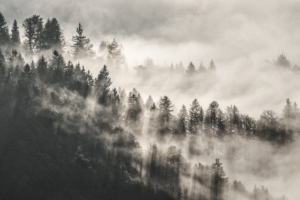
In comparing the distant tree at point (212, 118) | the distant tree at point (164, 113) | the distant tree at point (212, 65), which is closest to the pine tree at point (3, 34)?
the distant tree at point (164, 113)

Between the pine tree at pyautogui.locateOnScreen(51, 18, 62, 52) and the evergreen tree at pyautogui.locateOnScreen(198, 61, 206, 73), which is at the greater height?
the evergreen tree at pyautogui.locateOnScreen(198, 61, 206, 73)

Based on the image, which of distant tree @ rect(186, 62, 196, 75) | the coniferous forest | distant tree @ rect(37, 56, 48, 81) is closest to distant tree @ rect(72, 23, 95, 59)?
the coniferous forest

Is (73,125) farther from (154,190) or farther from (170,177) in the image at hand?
(170,177)

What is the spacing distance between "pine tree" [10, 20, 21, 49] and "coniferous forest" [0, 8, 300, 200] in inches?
10.9

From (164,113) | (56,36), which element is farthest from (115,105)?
(56,36)

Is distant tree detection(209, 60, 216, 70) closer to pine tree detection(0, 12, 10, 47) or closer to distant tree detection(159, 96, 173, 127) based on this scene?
distant tree detection(159, 96, 173, 127)

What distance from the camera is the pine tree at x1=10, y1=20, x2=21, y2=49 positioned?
79.4m

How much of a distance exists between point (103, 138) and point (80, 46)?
151 ft

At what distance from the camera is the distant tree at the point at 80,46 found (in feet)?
295

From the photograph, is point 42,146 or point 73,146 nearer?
point 42,146

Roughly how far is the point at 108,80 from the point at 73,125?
24.6 metres

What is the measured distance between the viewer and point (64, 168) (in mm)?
44062

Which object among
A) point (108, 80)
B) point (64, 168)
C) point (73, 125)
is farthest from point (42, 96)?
point (108, 80)

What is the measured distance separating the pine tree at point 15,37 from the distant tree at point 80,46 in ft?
54.8
